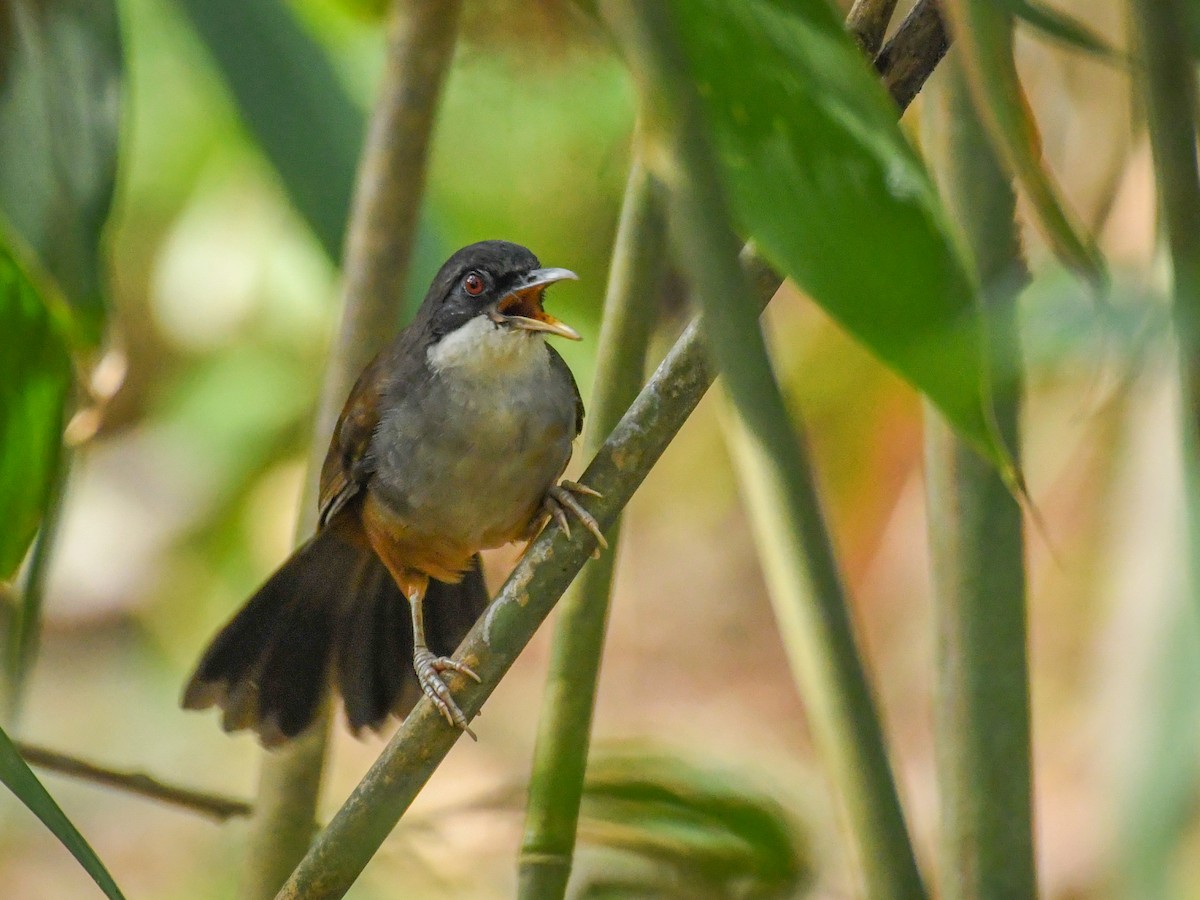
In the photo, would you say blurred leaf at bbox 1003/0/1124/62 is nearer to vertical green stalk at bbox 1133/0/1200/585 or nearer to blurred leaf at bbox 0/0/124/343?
vertical green stalk at bbox 1133/0/1200/585

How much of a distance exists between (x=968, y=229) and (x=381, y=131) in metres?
1.09

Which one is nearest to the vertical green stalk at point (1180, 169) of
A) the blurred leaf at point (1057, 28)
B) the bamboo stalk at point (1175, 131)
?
the bamboo stalk at point (1175, 131)

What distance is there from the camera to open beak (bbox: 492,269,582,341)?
91.7 inches

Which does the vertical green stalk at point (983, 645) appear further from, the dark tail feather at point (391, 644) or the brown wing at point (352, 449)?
the dark tail feather at point (391, 644)

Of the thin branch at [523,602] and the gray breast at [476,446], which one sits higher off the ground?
the gray breast at [476,446]

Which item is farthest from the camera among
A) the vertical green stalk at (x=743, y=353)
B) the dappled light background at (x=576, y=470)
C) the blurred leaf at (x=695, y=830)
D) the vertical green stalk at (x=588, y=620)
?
the dappled light background at (x=576, y=470)

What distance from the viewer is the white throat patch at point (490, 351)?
242 cm

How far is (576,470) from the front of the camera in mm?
3000

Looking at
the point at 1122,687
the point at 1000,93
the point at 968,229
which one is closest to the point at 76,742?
the point at 1122,687

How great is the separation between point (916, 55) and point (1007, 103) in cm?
34

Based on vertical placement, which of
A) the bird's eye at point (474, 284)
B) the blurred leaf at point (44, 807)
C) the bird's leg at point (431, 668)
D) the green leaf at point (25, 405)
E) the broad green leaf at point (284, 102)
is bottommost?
the blurred leaf at point (44, 807)

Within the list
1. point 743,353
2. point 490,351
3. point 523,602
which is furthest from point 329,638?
point 743,353

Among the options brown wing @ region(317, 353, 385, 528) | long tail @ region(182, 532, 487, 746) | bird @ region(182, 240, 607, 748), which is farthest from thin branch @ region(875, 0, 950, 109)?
long tail @ region(182, 532, 487, 746)

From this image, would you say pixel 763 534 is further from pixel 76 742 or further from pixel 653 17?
pixel 76 742
